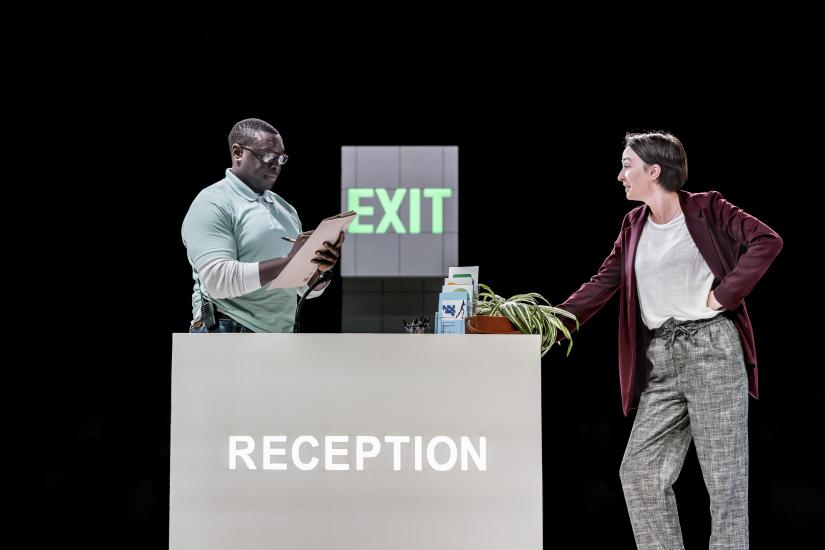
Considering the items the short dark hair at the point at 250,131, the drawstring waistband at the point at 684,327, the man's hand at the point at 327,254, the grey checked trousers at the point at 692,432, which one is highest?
the short dark hair at the point at 250,131

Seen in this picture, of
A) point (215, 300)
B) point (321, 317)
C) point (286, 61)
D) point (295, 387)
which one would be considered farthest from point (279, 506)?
point (286, 61)

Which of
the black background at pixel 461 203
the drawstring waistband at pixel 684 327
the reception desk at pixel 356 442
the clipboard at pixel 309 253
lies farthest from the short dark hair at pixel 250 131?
the black background at pixel 461 203

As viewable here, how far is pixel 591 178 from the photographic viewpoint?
4.68m

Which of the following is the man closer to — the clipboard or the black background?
the clipboard

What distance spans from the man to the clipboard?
25 mm

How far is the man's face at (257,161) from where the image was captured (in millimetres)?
3020

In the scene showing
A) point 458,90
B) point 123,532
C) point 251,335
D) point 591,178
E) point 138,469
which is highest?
point 458,90

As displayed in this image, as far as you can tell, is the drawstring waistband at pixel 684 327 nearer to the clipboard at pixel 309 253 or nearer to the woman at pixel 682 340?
the woman at pixel 682 340

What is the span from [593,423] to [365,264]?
131 centimetres

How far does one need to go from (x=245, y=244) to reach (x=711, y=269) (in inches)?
54.8

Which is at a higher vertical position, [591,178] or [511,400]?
[591,178]

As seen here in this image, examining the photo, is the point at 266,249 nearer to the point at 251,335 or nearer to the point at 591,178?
the point at 251,335

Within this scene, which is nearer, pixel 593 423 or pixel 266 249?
pixel 266 249

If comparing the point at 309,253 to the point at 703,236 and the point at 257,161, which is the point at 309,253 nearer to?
the point at 257,161
